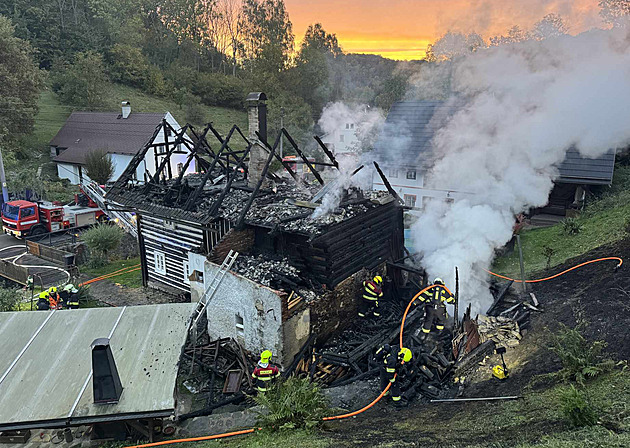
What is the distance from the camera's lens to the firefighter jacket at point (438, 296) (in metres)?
12.3

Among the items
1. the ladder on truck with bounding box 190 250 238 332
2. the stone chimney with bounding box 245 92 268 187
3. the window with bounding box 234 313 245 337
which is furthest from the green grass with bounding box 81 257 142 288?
the window with bounding box 234 313 245 337

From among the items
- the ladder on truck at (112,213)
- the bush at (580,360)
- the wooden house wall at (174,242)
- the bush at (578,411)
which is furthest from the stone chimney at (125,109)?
the bush at (578,411)

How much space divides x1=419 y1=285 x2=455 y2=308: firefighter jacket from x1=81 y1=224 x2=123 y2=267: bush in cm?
1492

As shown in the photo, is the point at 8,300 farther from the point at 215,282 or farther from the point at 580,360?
the point at 580,360

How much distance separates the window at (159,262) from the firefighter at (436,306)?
10305 millimetres

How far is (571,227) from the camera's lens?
1856 centimetres

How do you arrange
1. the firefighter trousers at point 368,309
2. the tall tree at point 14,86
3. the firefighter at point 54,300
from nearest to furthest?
the firefighter at point 54,300 < the firefighter trousers at point 368,309 < the tall tree at point 14,86

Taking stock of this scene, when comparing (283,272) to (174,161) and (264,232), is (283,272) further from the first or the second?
(174,161)

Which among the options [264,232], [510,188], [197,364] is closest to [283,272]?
[264,232]

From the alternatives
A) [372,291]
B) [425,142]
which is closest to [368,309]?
[372,291]

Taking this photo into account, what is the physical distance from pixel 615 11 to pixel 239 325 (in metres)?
21.2

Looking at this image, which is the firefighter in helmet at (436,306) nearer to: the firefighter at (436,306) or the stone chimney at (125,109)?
the firefighter at (436,306)

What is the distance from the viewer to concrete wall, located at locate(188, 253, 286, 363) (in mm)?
11625

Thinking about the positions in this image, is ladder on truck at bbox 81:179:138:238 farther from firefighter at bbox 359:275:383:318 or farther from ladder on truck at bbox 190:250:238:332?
firefighter at bbox 359:275:383:318
